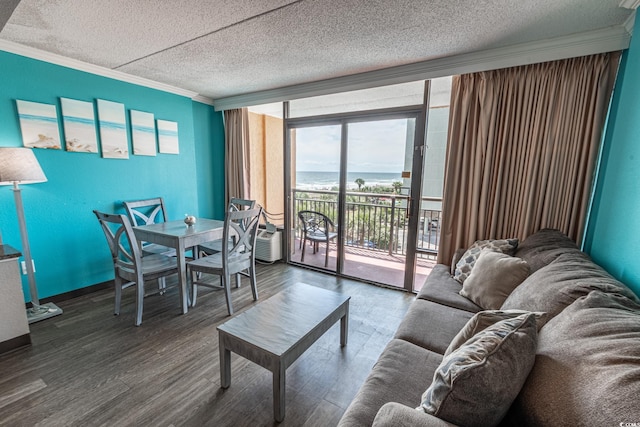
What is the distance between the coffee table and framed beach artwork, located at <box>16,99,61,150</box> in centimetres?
263

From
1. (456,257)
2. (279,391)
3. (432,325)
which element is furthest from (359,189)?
(279,391)

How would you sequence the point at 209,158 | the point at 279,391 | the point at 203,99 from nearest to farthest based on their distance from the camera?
the point at 279,391
the point at 203,99
the point at 209,158

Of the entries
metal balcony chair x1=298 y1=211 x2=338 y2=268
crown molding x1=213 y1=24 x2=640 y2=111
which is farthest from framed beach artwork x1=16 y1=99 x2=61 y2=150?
metal balcony chair x1=298 y1=211 x2=338 y2=268

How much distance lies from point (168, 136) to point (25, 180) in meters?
1.65

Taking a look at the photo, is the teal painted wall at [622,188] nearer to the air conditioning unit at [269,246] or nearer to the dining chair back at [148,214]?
the air conditioning unit at [269,246]

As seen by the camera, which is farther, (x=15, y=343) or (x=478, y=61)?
(x=478, y=61)

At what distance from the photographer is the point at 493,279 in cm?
193

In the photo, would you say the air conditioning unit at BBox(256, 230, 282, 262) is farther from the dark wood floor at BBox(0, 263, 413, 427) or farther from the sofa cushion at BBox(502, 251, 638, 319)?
the sofa cushion at BBox(502, 251, 638, 319)

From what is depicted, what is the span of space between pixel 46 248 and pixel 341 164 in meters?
3.26

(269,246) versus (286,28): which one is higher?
(286,28)

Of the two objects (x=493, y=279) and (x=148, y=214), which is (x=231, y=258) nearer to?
(x=148, y=214)

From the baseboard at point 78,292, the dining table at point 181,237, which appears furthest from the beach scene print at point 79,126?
the baseboard at point 78,292

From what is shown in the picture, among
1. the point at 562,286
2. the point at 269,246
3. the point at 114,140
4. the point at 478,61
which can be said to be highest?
the point at 478,61

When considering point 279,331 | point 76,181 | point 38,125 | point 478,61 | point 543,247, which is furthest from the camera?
point 76,181
